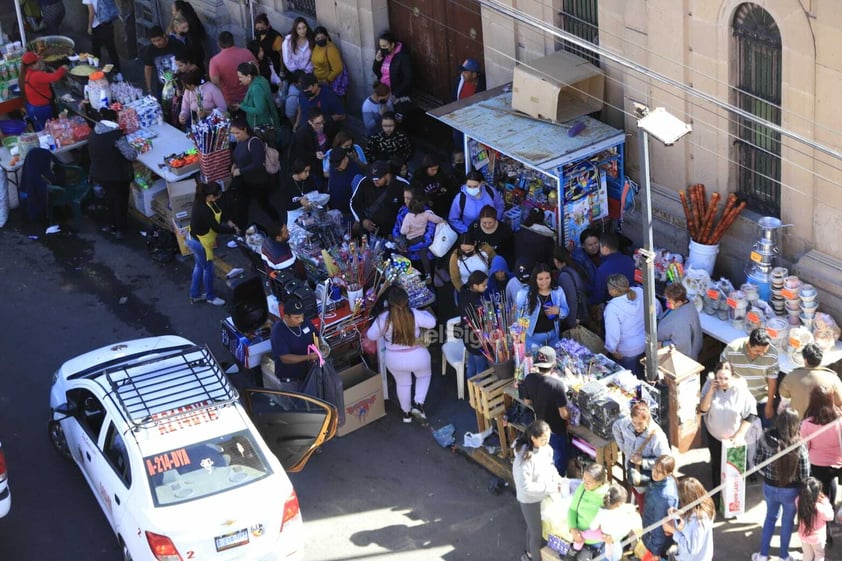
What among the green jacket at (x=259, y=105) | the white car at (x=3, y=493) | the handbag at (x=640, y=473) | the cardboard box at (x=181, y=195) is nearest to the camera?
the handbag at (x=640, y=473)

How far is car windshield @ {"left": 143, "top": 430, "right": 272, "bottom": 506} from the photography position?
445 inches

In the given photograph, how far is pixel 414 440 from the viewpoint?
45.0 feet

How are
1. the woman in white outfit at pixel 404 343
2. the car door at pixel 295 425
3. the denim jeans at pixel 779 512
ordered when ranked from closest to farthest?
the denim jeans at pixel 779 512, the car door at pixel 295 425, the woman in white outfit at pixel 404 343

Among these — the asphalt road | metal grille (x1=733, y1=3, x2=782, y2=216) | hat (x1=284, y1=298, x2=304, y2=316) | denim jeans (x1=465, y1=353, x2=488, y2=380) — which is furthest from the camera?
denim jeans (x1=465, y1=353, x2=488, y2=380)

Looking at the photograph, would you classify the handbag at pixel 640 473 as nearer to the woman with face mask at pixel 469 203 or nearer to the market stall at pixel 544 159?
the market stall at pixel 544 159

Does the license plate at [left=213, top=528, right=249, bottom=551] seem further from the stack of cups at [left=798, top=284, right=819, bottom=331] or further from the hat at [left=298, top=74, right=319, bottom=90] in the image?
the hat at [left=298, top=74, right=319, bottom=90]

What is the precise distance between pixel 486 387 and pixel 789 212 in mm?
3462

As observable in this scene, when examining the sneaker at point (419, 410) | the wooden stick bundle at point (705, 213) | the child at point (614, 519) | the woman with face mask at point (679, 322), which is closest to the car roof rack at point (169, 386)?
the sneaker at point (419, 410)

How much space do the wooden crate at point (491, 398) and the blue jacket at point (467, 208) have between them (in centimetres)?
244

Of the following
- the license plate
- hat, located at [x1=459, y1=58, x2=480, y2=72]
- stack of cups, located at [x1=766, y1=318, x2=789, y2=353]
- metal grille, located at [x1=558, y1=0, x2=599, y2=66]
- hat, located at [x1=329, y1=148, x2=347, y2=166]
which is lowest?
the license plate

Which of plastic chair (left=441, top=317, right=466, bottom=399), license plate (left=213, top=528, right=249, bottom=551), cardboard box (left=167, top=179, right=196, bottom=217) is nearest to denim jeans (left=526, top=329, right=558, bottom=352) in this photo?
plastic chair (left=441, top=317, right=466, bottom=399)

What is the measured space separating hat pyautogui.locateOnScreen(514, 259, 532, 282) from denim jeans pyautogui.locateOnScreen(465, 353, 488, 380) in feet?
2.98

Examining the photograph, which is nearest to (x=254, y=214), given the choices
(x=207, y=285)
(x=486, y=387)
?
(x=207, y=285)

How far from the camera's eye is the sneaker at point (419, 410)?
13969mm
